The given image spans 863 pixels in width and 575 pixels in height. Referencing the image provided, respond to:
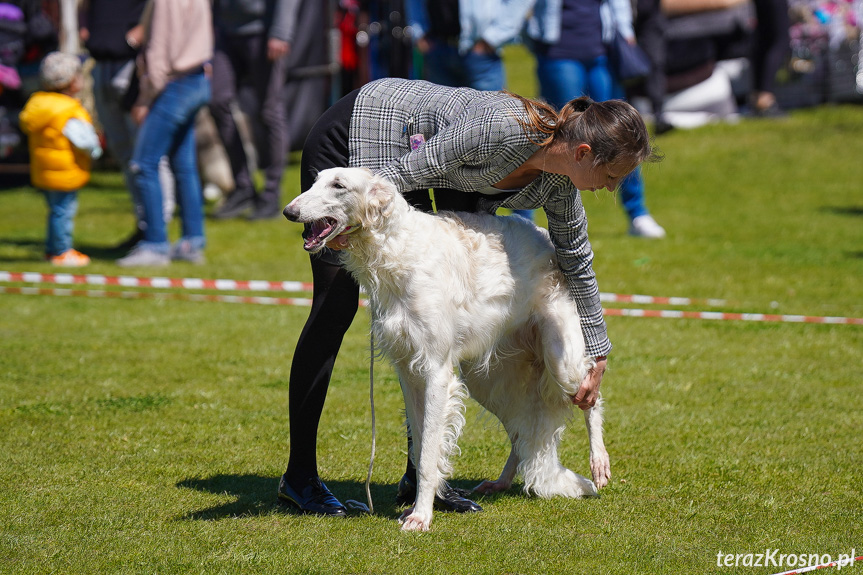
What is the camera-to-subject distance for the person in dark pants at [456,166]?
3604 mm

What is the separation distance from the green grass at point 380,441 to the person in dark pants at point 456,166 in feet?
1.42

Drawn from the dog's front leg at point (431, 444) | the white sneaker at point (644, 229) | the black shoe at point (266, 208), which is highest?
the dog's front leg at point (431, 444)

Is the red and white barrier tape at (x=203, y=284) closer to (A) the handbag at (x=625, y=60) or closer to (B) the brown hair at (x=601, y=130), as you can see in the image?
(A) the handbag at (x=625, y=60)

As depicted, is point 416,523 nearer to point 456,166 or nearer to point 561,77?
point 456,166

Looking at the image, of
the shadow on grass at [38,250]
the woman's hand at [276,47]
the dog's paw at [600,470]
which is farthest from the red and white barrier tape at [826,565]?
the woman's hand at [276,47]

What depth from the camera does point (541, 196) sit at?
386 cm

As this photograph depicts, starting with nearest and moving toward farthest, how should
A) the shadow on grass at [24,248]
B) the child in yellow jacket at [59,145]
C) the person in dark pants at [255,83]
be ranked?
the child in yellow jacket at [59,145], the shadow on grass at [24,248], the person in dark pants at [255,83]

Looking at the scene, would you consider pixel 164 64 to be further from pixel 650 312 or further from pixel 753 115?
pixel 753 115

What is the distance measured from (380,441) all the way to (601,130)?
6.82 feet

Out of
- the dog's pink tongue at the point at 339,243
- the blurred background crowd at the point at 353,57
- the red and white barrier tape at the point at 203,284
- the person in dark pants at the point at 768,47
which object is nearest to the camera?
the dog's pink tongue at the point at 339,243

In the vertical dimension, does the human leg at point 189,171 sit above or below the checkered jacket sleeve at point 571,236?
below

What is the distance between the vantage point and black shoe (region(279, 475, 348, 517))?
13.0 ft

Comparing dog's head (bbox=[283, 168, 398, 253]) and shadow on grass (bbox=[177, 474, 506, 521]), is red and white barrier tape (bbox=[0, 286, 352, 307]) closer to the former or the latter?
shadow on grass (bbox=[177, 474, 506, 521])

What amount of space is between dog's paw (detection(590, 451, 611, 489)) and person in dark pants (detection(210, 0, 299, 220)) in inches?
309
